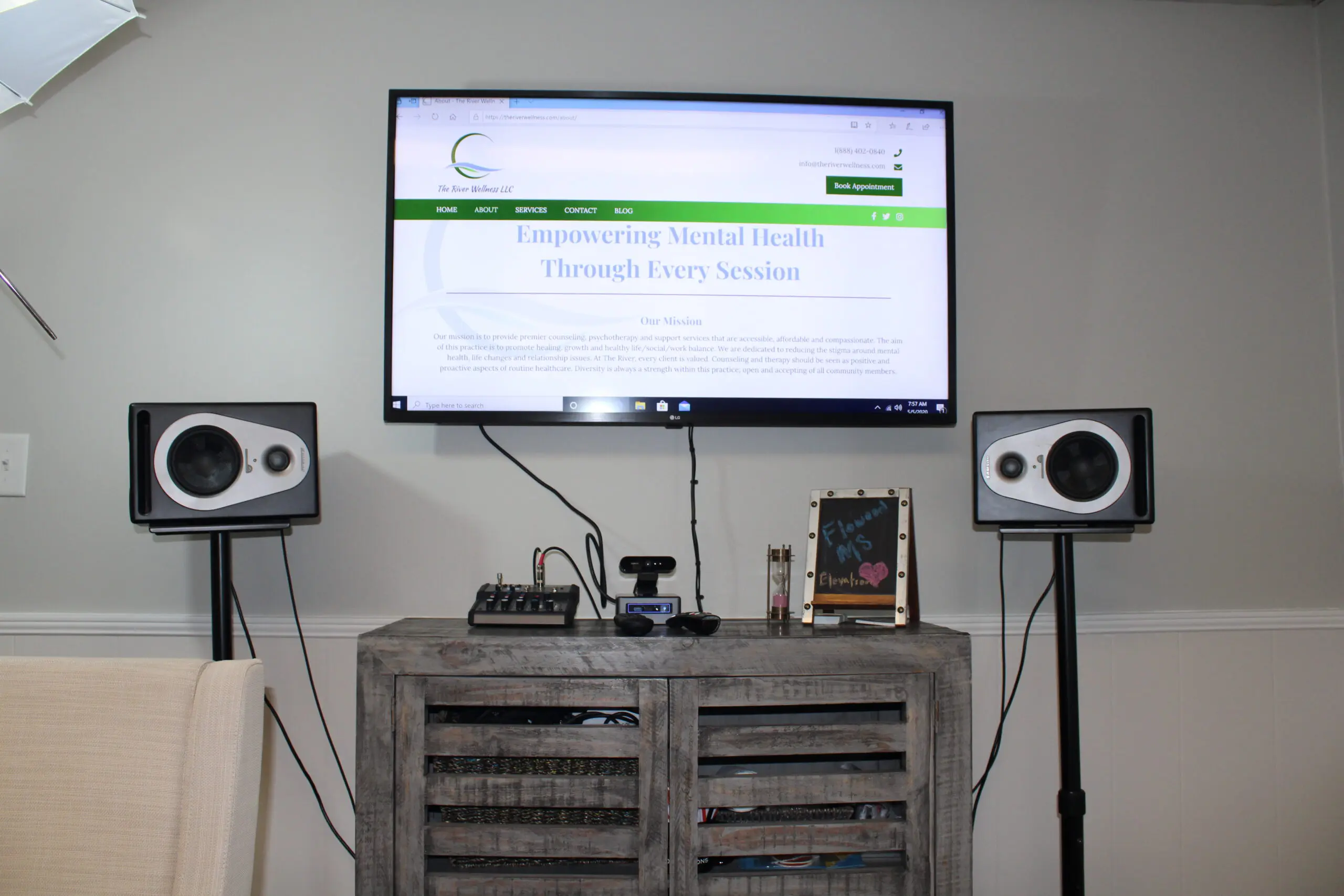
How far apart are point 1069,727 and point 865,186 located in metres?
1.33

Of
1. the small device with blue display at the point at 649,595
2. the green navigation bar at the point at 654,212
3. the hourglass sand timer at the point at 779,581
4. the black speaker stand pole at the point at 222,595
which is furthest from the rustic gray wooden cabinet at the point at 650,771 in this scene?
the green navigation bar at the point at 654,212

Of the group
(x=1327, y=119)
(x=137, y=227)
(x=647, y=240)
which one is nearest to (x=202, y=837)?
(x=647, y=240)

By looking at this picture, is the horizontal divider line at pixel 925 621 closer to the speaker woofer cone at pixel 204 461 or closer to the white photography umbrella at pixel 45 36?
the speaker woofer cone at pixel 204 461

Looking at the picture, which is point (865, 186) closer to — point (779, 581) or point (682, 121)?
point (682, 121)

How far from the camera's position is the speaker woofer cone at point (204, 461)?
4.96 feet

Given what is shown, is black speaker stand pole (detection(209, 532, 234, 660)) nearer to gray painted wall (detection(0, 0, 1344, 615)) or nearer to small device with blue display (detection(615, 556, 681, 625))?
gray painted wall (detection(0, 0, 1344, 615))

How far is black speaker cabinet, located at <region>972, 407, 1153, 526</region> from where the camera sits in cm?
153

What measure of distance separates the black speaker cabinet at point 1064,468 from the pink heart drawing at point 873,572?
0.23m

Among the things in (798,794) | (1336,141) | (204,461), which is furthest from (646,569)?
(1336,141)

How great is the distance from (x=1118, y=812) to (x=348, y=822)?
75.5 inches

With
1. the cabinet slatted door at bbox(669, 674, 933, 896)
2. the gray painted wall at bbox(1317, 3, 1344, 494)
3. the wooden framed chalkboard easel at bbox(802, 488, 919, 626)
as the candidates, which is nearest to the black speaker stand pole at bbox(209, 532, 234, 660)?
the cabinet slatted door at bbox(669, 674, 933, 896)

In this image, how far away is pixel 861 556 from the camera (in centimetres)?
168

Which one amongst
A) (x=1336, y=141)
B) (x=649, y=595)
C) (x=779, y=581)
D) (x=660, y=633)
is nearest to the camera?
(x=660, y=633)

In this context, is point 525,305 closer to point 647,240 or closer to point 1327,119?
point 647,240
